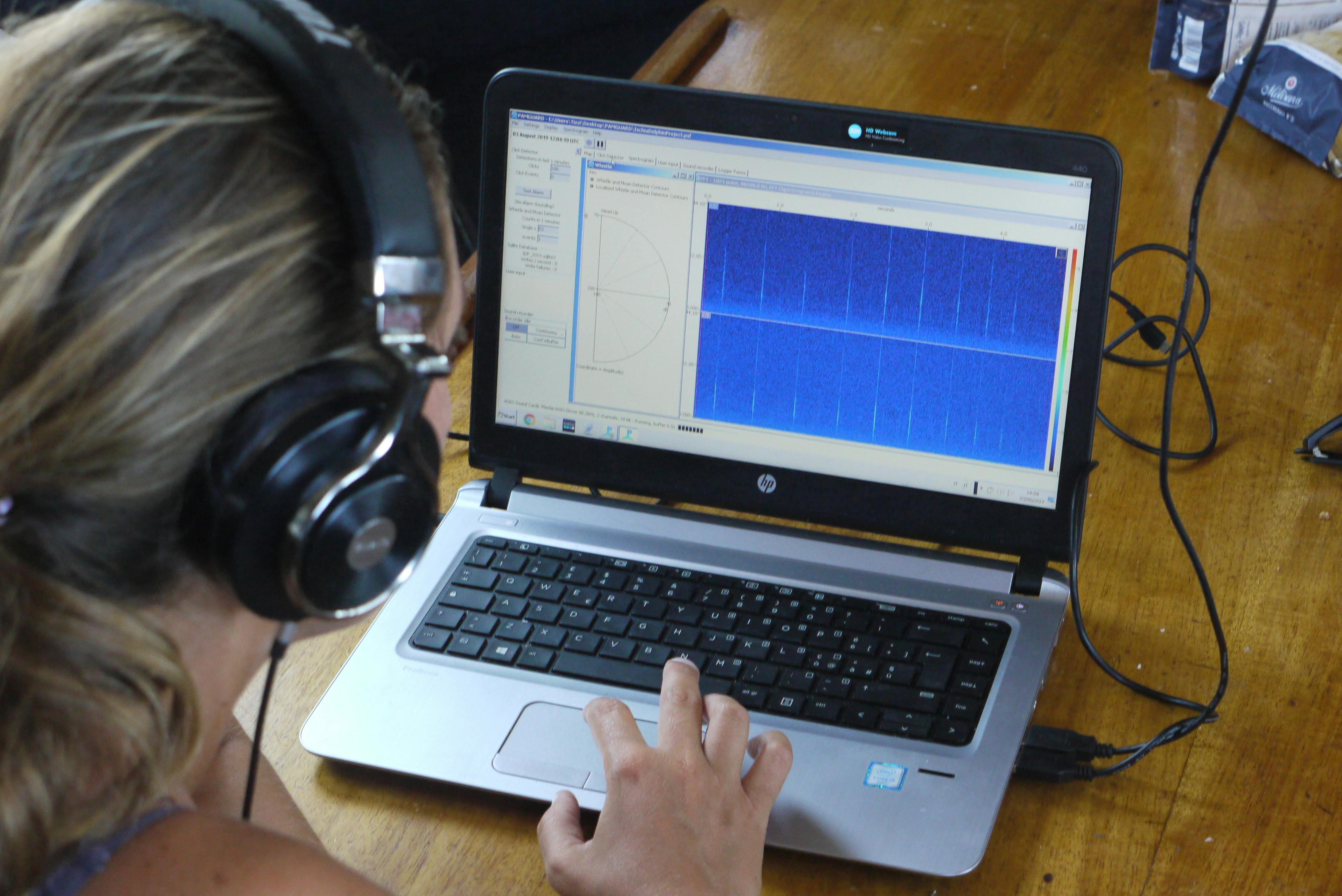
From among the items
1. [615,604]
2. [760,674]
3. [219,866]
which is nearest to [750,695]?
[760,674]

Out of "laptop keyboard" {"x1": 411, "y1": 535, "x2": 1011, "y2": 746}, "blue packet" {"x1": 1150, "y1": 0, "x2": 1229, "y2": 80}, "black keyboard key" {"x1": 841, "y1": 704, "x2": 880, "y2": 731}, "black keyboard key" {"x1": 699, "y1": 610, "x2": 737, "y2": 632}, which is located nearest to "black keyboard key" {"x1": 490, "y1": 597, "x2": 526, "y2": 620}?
"laptop keyboard" {"x1": 411, "y1": 535, "x2": 1011, "y2": 746}

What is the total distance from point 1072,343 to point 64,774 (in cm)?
62

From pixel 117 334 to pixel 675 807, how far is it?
15.1 inches

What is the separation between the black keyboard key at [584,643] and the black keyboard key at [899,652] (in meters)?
Answer: 0.18

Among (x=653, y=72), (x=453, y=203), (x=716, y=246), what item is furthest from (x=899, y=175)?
(x=653, y=72)

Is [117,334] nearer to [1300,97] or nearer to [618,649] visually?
[618,649]

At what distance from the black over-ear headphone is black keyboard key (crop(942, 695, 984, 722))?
38 cm

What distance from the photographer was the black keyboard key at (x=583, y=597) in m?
0.84

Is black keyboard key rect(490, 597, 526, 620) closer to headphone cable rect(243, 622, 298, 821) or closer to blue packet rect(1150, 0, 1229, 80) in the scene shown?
headphone cable rect(243, 622, 298, 821)

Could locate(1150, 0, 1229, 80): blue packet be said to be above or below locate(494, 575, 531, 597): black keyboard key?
above

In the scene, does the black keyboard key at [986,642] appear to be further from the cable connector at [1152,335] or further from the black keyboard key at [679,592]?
the cable connector at [1152,335]

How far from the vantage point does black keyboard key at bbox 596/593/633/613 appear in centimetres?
84

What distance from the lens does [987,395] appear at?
83cm

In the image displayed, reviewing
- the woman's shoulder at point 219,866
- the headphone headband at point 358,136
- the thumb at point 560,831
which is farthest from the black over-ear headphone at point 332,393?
the thumb at point 560,831
